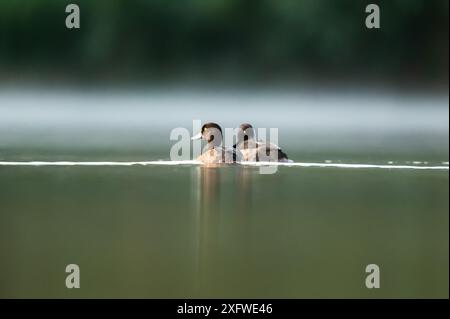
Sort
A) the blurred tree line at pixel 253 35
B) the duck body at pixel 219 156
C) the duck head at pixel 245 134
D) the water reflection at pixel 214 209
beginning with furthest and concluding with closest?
the blurred tree line at pixel 253 35 → the duck head at pixel 245 134 → the duck body at pixel 219 156 → the water reflection at pixel 214 209

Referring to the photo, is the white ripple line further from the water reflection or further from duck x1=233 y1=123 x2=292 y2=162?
the water reflection

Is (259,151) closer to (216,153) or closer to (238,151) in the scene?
(238,151)

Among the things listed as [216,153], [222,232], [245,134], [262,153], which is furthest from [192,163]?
[222,232]

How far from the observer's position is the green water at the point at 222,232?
23.6 feet

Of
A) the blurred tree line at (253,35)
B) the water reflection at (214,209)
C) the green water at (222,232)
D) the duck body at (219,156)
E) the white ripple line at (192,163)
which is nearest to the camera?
the green water at (222,232)

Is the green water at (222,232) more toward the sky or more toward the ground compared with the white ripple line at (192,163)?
more toward the ground

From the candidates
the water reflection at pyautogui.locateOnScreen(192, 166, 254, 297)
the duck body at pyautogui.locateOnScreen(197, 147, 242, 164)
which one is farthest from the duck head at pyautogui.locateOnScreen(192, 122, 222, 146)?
the water reflection at pyautogui.locateOnScreen(192, 166, 254, 297)

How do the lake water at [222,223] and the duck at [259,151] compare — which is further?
the duck at [259,151]

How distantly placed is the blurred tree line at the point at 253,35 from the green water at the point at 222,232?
7466mm

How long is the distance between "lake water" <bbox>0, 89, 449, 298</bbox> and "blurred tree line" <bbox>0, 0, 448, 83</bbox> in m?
4.46

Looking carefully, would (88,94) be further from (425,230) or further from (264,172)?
(425,230)

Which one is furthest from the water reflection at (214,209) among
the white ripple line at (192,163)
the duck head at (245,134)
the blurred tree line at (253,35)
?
the blurred tree line at (253,35)

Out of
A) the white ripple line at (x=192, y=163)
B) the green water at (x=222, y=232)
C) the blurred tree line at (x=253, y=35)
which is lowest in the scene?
the green water at (x=222, y=232)

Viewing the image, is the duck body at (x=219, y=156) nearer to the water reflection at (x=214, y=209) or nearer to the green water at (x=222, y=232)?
the water reflection at (x=214, y=209)
